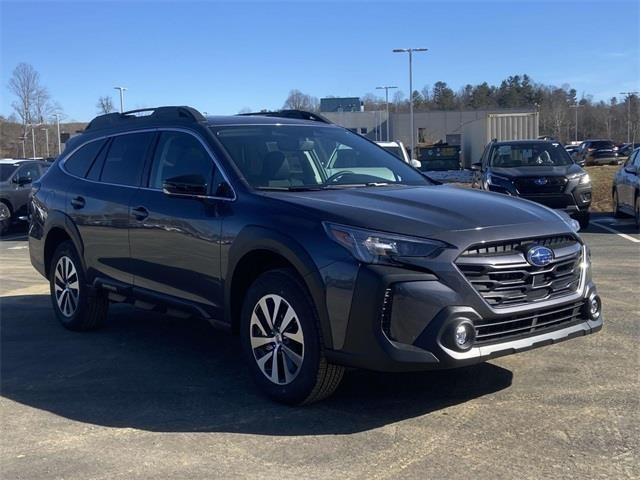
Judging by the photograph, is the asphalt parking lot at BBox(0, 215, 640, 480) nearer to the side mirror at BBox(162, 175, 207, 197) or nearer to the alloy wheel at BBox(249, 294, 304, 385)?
the alloy wheel at BBox(249, 294, 304, 385)

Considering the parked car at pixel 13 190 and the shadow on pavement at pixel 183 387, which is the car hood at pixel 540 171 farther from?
the parked car at pixel 13 190

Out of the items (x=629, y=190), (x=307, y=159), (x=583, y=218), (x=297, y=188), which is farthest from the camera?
(x=629, y=190)

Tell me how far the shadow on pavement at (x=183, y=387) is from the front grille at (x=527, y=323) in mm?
636

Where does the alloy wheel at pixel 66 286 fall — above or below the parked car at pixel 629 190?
below

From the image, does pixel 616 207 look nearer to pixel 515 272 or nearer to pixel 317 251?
pixel 515 272

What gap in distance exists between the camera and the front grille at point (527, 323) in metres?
4.01

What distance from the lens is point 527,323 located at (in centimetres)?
419

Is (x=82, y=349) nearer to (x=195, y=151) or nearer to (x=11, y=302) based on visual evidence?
(x=195, y=151)

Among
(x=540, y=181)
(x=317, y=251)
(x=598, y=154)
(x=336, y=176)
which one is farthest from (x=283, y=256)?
(x=598, y=154)

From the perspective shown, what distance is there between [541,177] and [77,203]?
9348 mm

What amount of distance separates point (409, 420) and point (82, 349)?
3.18m

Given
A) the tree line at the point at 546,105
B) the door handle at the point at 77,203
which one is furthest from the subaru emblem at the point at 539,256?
the tree line at the point at 546,105

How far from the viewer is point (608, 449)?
3.67m

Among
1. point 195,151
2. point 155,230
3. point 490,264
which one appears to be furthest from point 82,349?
point 490,264
